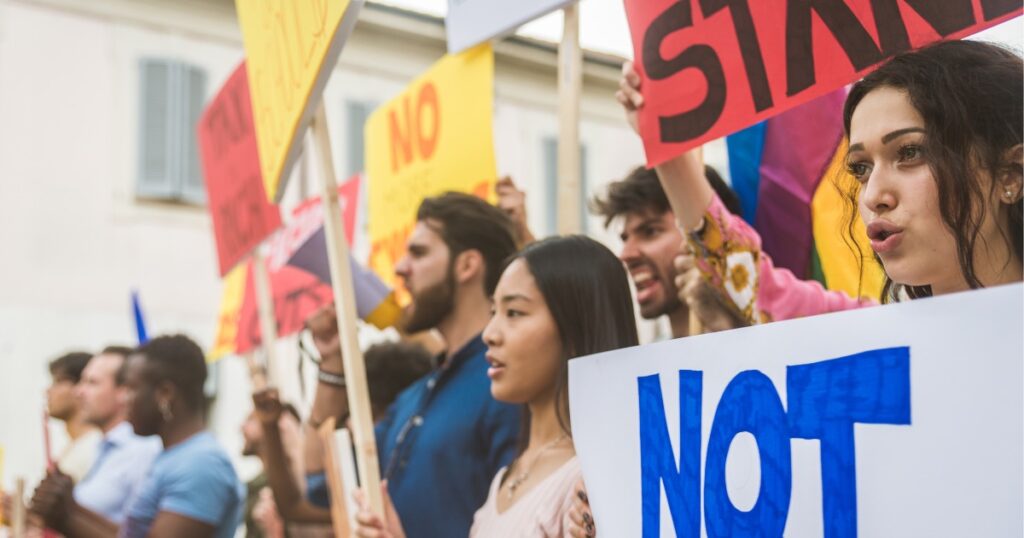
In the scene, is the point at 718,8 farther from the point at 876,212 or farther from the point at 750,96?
the point at 876,212

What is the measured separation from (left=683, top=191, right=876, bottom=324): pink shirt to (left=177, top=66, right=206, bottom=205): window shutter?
319 inches

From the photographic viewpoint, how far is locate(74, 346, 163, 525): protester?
144 inches

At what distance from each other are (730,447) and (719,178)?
1.07 m

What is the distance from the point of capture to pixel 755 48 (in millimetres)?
1616

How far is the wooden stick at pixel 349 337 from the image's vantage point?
6.47 ft

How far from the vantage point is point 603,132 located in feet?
38.8

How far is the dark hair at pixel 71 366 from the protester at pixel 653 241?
354cm

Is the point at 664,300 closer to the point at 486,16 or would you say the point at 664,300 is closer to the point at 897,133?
the point at 486,16

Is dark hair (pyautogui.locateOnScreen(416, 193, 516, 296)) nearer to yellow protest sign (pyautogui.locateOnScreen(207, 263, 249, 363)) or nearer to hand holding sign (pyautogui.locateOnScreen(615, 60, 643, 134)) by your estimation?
hand holding sign (pyautogui.locateOnScreen(615, 60, 643, 134))

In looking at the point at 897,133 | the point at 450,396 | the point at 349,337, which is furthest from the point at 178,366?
the point at 897,133

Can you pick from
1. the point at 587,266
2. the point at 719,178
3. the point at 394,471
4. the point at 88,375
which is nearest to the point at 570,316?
the point at 587,266

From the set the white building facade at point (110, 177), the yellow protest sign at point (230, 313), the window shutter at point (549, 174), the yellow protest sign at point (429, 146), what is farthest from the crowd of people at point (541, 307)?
the window shutter at point (549, 174)

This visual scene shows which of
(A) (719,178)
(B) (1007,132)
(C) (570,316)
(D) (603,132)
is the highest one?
(D) (603,132)

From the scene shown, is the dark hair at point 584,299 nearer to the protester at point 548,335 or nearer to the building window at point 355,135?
the protester at point 548,335
